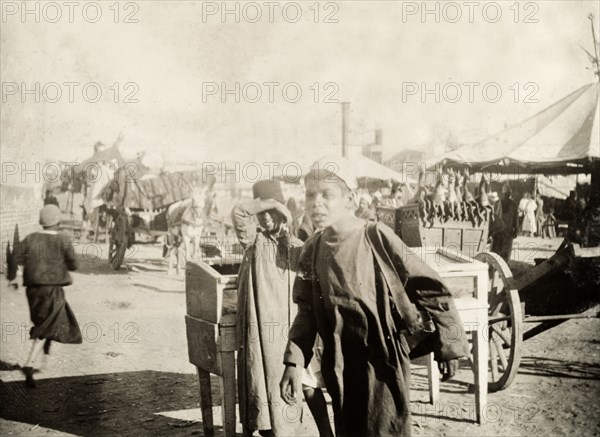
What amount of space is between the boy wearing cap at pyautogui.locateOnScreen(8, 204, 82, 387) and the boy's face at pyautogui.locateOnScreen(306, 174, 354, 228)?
3120 mm

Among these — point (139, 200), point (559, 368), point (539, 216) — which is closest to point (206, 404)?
point (559, 368)

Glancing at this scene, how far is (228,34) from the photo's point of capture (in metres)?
4.97

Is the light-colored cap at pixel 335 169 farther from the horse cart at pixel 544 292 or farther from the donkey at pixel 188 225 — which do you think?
the donkey at pixel 188 225

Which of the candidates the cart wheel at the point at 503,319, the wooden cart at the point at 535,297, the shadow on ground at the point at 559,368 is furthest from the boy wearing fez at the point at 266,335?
the shadow on ground at the point at 559,368

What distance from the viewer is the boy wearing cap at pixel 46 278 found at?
482 centimetres

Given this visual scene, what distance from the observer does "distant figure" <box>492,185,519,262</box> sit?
9.81 metres

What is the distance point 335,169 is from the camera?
254 centimetres

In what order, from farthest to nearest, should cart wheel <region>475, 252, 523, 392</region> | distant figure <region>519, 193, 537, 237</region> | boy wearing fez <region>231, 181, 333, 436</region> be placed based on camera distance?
distant figure <region>519, 193, 537, 237</region>
cart wheel <region>475, 252, 523, 392</region>
boy wearing fez <region>231, 181, 333, 436</region>

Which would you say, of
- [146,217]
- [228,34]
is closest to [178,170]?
[146,217]

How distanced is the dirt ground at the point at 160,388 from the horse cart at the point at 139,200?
360 cm

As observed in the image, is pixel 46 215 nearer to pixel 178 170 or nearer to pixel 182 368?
pixel 182 368

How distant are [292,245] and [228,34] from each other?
7.78ft

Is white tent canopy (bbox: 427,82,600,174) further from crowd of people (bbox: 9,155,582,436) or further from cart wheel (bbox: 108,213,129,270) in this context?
crowd of people (bbox: 9,155,582,436)

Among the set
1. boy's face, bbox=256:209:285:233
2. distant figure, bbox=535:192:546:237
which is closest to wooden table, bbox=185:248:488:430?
boy's face, bbox=256:209:285:233
